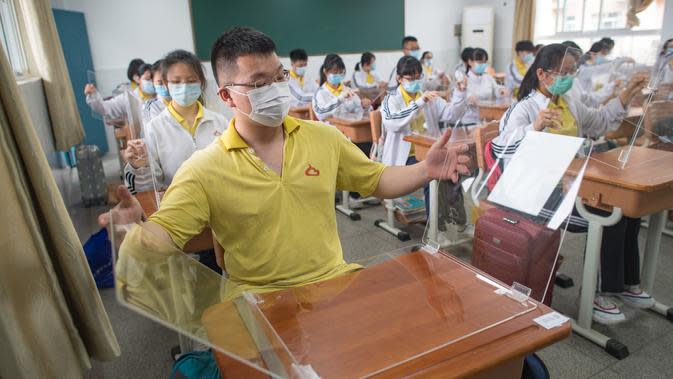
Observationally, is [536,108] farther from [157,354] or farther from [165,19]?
[165,19]

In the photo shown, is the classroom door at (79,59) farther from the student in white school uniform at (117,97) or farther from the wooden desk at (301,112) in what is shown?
the wooden desk at (301,112)

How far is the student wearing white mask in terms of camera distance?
7.53 feet

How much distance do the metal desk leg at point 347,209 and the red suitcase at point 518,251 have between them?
8.97ft

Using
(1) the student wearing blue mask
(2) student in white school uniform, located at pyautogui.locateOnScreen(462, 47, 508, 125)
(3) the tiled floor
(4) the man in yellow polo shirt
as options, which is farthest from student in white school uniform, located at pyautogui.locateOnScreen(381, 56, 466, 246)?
(1) the student wearing blue mask

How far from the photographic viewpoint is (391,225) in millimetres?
3666

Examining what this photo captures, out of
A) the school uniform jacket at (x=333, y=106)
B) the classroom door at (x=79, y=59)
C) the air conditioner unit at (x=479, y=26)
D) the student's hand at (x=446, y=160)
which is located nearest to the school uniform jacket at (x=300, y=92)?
the school uniform jacket at (x=333, y=106)

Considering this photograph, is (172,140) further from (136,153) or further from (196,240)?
(196,240)

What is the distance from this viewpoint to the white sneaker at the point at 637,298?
7.66ft

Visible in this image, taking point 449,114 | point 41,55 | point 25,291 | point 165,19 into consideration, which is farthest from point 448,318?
point 165,19

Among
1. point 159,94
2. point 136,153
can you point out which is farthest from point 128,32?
point 136,153

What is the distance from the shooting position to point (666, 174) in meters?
1.91

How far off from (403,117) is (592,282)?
5.78ft

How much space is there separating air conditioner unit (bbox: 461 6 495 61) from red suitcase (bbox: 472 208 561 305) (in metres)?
9.42

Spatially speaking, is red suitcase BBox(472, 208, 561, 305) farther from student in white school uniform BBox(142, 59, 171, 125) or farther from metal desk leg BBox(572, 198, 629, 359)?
student in white school uniform BBox(142, 59, 171, 125)
